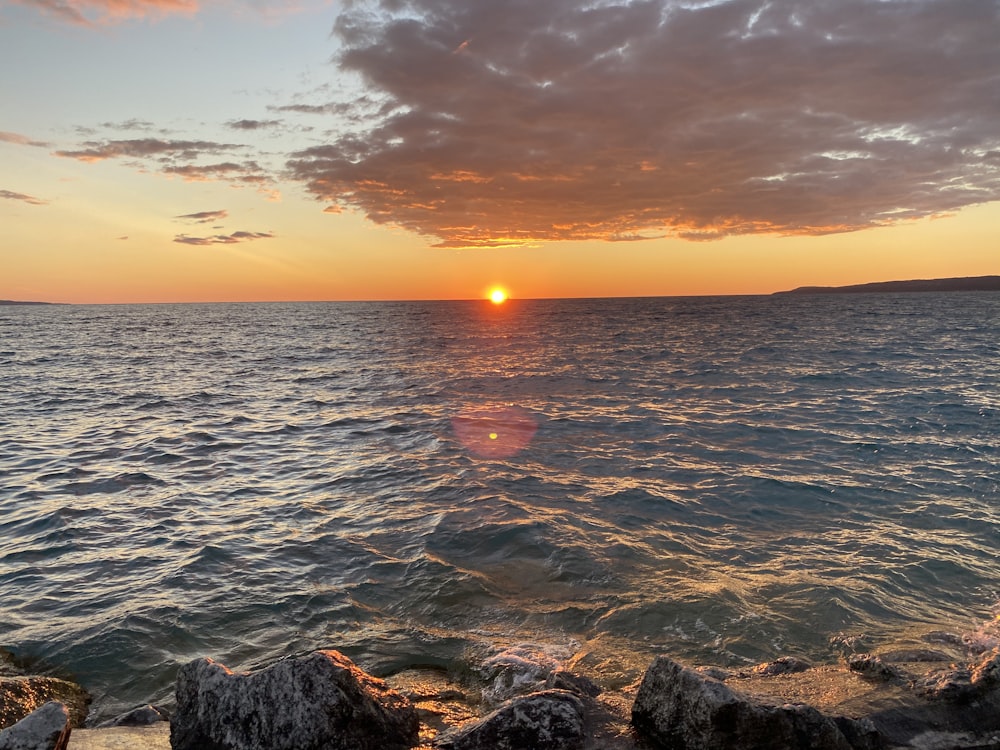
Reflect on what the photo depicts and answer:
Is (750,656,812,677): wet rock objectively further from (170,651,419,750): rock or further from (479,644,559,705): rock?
(170,651,419,750): rock

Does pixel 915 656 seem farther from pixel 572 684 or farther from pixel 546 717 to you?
pixel 546 717

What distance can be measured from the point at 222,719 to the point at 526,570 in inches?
236

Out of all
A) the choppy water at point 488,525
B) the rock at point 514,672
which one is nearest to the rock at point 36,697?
the choppy water at point 488,525

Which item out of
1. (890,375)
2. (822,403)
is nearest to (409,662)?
(822,403)

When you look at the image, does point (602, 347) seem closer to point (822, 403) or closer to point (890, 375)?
point (890, 375)

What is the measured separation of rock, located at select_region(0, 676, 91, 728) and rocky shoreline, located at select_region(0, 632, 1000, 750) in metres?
0.02

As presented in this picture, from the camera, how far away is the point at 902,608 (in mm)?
8938

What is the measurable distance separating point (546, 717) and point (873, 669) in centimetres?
380

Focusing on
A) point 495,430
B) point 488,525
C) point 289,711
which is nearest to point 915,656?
point 289,711

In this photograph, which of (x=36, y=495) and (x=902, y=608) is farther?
(x=36, y=495)

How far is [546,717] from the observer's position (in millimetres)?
5391

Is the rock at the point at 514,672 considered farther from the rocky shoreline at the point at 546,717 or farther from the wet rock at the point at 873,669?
the wet rock at the point at 873,669

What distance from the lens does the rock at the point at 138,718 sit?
6.19 m

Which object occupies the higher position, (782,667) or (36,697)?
(36,697)
